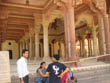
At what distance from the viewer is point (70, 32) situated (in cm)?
676

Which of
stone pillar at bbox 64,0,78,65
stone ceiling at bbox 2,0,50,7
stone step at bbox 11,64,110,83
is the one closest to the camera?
stone step at bbox 11,64,110,83

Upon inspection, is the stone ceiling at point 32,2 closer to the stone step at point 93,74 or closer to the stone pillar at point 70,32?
the stone pillar at point 70,32

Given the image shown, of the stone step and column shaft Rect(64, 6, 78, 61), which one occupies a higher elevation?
column shaft Rect(64, 6, 78, 61)

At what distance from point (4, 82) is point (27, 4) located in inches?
309

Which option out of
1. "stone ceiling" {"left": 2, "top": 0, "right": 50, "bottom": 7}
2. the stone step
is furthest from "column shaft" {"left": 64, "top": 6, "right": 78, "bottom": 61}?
"stone ceiling" {"left": 2, "top": 0, "right": 50, "bottom": 7}

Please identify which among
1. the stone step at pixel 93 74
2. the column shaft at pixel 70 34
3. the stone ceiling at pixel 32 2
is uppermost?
the stone ceiling at pixel 32 2

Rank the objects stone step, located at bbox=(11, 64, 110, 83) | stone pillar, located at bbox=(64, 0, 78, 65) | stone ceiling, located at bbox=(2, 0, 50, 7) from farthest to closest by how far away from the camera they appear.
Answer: stone ceiling, located at bbox=(2, 0, 50, 7) < stone pillar, located at bbox=(64, 0, 78, 65) < stone step, located at bbox=(11, 64, 110, 83)

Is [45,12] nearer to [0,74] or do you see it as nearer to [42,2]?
[42,2]

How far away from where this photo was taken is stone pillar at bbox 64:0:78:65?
6.55m

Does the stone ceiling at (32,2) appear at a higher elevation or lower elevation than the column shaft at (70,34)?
higher

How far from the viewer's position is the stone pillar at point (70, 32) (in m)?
6.55

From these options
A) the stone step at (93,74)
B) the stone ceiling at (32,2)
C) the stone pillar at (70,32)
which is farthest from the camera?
the stone ceiling at (32,2)

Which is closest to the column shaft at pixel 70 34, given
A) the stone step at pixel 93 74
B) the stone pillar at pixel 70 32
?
the stone pillar at pixel 70 32

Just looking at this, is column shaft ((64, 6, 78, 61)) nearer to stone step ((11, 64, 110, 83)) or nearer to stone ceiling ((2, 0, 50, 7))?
stone step ((11, 64, 110, 83))
